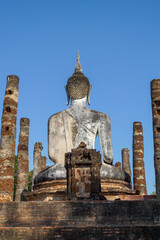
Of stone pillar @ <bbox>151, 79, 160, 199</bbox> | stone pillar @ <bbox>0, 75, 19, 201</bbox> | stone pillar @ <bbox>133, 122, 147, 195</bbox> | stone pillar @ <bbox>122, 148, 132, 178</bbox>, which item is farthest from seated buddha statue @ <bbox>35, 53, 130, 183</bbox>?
stone pillar @ <bbox>122, 148, 132, 178</bbox>

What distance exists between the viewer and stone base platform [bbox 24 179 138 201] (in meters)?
10.8

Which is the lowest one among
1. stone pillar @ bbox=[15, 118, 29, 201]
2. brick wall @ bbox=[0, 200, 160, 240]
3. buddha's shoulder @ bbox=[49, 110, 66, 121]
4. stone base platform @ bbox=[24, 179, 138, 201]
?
brick wall @ bbox=[0, 200, 160, 240]

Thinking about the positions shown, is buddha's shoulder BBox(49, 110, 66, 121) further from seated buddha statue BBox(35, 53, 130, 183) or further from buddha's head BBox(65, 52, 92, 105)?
buddha's head BBox(65, 52, 92, 105)

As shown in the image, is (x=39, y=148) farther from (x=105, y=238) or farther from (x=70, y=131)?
(x=105, y=238)

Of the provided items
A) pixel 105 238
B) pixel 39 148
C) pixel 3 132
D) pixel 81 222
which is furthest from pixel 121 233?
pixel 39 148

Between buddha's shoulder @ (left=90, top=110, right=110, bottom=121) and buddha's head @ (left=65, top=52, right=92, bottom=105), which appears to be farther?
buddha's head @ (left=65, top=52, right=92, bottom=105)

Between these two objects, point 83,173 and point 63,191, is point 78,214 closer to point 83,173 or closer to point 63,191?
point 83,173

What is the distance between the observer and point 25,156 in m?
18.8

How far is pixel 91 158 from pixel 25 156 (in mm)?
9401

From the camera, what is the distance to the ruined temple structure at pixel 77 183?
21.4 ft

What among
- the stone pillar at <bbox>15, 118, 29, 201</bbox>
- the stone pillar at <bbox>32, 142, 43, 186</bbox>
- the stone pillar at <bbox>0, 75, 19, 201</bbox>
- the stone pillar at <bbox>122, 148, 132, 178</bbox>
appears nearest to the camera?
the stone pillar at <bbox>0, 75, 19, 201</bbox>

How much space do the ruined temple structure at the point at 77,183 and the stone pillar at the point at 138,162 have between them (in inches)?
2.1

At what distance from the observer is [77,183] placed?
9.88 metres

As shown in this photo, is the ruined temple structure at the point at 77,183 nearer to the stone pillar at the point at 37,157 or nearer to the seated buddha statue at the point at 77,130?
the seated buddha statue at the point at 77,130
